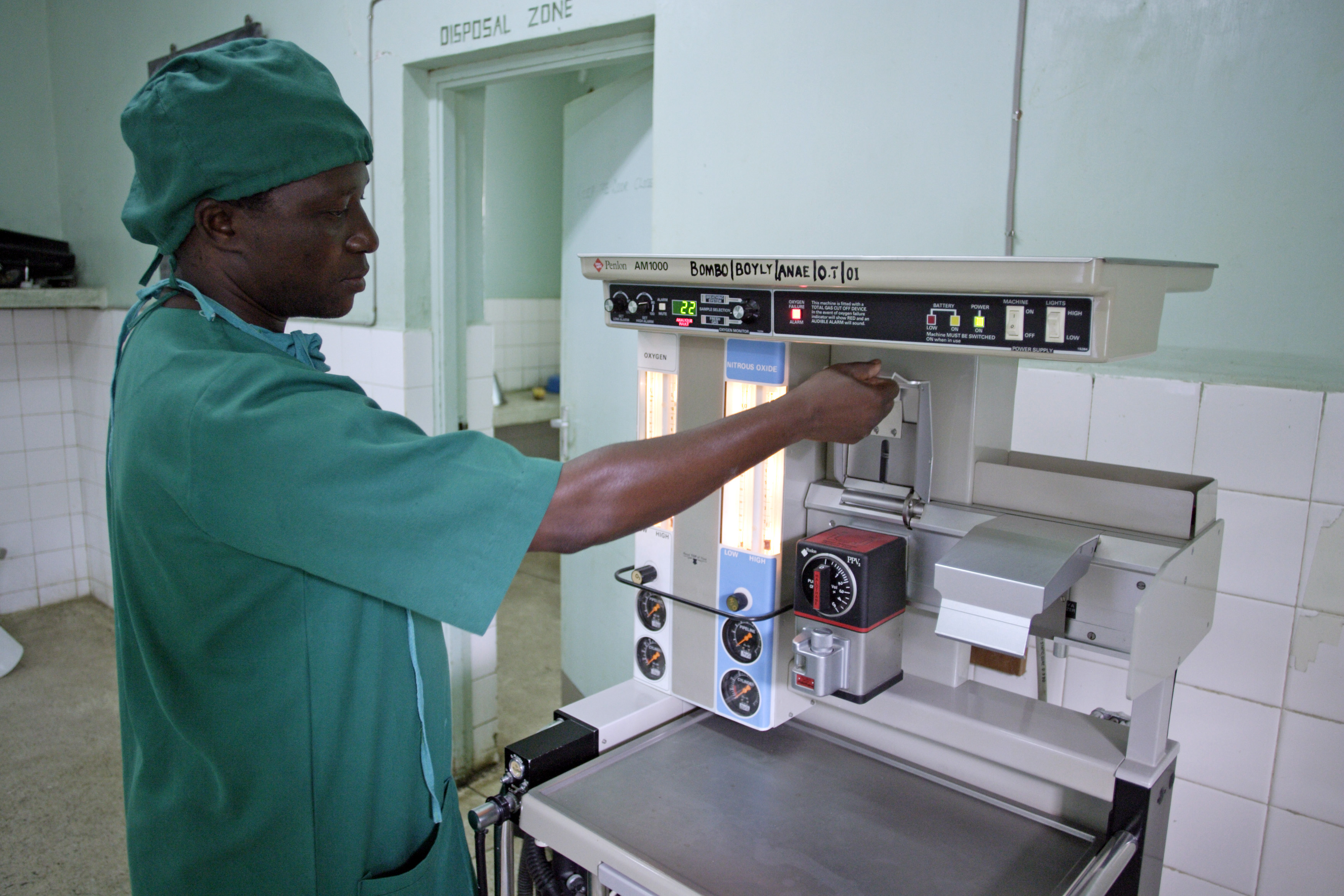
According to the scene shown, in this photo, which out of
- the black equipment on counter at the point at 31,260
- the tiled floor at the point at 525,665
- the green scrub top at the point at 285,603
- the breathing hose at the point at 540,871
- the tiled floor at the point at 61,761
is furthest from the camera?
the black equipment on counter at the point at 31,260

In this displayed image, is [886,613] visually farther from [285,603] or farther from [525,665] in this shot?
[525,665]

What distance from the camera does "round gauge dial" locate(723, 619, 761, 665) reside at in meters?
1.21

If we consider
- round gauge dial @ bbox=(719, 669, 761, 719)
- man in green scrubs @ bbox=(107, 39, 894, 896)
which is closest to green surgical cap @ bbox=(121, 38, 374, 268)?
man in green scrubs @ bbox=(107, 39, 894, 896)

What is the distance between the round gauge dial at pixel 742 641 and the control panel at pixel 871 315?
0.39 meters

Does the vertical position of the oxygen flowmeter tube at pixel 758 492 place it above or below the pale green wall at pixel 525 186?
below

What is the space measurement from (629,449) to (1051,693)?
3.55 feet

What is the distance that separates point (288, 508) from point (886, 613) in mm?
692

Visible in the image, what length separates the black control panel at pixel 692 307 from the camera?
109 cm

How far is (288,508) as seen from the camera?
0.82m

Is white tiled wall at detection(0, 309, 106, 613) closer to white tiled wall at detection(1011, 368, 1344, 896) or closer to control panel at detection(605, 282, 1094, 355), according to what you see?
control panel at detection(605, 282, 1094, 355)

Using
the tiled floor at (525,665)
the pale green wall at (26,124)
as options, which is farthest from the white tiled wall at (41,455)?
the tiled floor at (525,665)

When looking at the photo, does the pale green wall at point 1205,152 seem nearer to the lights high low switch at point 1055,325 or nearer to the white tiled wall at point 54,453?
the lights high low switch at point 1055,325

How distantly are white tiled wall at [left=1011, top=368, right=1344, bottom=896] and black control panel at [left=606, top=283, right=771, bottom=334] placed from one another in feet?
2.40

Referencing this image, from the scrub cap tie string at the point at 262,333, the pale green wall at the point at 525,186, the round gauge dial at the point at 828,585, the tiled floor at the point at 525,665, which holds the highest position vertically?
the pale green wall at the point at 525,186
